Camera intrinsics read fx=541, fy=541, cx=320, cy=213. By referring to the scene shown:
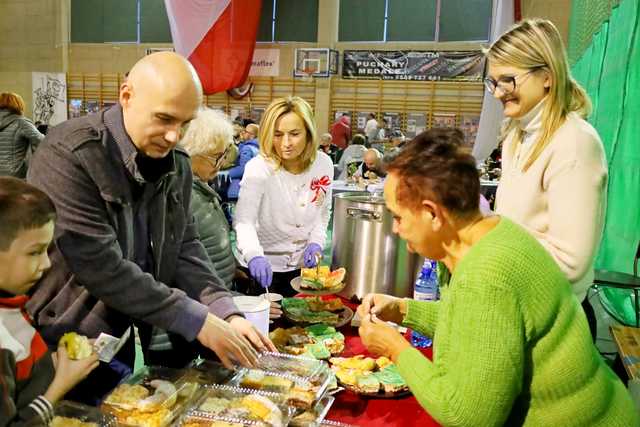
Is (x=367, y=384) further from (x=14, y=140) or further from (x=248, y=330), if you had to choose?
(x=14, y=140)

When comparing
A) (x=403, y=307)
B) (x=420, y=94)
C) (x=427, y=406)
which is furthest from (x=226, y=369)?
(x=420, y=94)

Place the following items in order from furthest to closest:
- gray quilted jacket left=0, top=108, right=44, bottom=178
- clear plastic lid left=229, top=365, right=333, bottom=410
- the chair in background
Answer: gray quilted jacket left=0, top=108, right=44, bottom=178
the chair in background
clear plastic lid left=229, top=365, right=333, bottom=410

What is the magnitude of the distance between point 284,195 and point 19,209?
1391 millimetres

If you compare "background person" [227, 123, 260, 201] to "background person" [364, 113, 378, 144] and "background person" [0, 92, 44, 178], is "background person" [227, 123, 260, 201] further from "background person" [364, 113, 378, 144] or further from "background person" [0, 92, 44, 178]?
"background person" [364, 113, 378, 144]

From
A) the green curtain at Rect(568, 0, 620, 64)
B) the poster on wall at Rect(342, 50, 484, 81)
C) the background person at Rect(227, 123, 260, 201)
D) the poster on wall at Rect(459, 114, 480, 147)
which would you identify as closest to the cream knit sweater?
the green curtain at Rect(568, 0, 620, 64)

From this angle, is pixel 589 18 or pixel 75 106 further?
pixel 75 106

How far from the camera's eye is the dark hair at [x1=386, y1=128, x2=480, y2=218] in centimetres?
100

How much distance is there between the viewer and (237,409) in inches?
49.2

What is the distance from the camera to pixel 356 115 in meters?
12.1

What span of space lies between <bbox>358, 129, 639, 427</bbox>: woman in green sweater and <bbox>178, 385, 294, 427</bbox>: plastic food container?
32 centimetres

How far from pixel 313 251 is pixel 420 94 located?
10.0 meters

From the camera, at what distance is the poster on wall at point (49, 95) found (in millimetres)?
13914

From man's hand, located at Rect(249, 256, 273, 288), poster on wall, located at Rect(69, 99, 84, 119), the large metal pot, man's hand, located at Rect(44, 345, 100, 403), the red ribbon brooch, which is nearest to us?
man's hand, located at Rect(44, 345, 100, 403)

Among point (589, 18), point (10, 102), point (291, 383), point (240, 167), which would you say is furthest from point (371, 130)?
point (291, 383)
